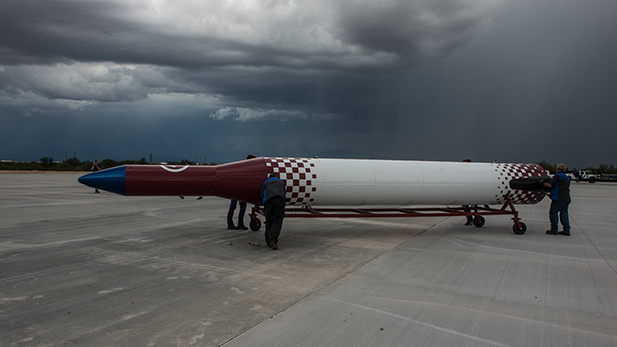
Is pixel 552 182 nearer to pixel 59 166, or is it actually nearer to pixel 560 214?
pixel 560 214

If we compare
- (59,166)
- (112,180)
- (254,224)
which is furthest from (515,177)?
(59,166)

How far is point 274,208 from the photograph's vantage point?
7121 mm

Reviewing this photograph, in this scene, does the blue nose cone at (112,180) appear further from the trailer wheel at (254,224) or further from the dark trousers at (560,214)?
the dark trousers at (560,214)

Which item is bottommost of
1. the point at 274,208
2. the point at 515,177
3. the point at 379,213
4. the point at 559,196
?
the point at 379,213

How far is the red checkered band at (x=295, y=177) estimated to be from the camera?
25.8ft

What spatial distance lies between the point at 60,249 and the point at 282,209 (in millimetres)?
4078

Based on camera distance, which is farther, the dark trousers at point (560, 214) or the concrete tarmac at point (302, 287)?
the dark trousers at point (560, 214)

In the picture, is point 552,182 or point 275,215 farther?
point 552,182

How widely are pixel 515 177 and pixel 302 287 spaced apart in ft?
24.2

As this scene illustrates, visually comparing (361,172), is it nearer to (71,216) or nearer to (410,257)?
(410,257)

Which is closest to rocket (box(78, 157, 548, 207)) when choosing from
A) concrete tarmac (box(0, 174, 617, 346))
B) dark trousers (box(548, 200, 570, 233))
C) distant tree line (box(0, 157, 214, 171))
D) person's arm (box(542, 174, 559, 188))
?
person's arm (box(542, 174, 559, 188))

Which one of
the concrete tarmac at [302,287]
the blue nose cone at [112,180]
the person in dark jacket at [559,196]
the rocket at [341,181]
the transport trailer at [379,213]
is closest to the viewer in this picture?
the concrete tarmac at [302,287]

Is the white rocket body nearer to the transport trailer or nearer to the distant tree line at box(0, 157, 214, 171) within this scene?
the transport trailer

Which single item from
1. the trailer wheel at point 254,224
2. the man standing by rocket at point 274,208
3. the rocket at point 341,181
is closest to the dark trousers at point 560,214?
the rocket at point 341,181
